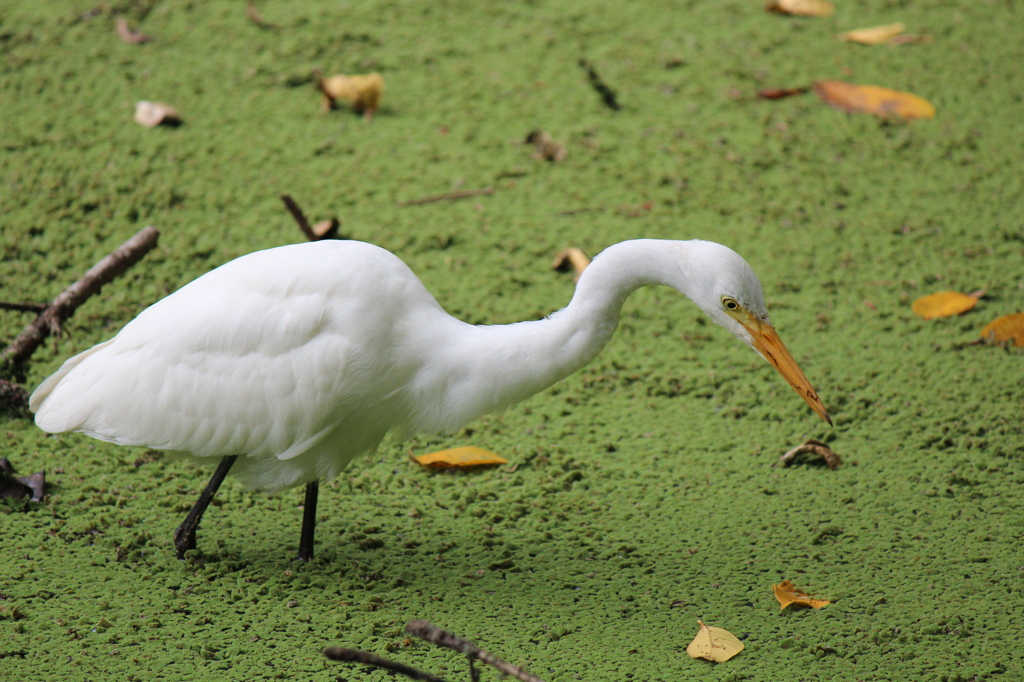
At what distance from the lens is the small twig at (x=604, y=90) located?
372 centimetres

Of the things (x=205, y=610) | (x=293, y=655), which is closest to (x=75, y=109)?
(x=205, y=610)

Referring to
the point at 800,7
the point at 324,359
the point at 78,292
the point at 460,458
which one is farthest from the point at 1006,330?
the point at 78,292

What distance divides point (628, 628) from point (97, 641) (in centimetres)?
104

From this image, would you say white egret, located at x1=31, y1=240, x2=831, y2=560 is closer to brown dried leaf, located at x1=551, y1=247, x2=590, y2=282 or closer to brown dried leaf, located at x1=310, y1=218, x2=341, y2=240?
brown dried leaf, located at x1=310, y1=218, x2=341, y2=240

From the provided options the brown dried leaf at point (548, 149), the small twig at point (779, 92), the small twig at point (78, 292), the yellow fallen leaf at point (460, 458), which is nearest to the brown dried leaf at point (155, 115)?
the small twig at point (78, 292)

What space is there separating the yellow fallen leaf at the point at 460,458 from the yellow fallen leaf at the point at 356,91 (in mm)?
1820

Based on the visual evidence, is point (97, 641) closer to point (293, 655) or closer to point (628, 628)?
point (293, 655)

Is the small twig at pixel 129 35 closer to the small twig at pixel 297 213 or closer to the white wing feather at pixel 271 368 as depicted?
the small twig at pixel 297 213

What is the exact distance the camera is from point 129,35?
3.86 meters

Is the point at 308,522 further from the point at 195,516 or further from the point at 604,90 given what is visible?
the point at 604,90

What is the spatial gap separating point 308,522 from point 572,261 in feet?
4.51

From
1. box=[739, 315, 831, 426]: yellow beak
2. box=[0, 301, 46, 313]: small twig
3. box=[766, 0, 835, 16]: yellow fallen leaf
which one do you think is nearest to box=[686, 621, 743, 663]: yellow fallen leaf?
box=[739, 315, 831, 426]: yellow beak

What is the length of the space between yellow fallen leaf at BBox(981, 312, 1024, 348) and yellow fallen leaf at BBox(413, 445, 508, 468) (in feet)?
4.90

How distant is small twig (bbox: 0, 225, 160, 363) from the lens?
2.55 meters
